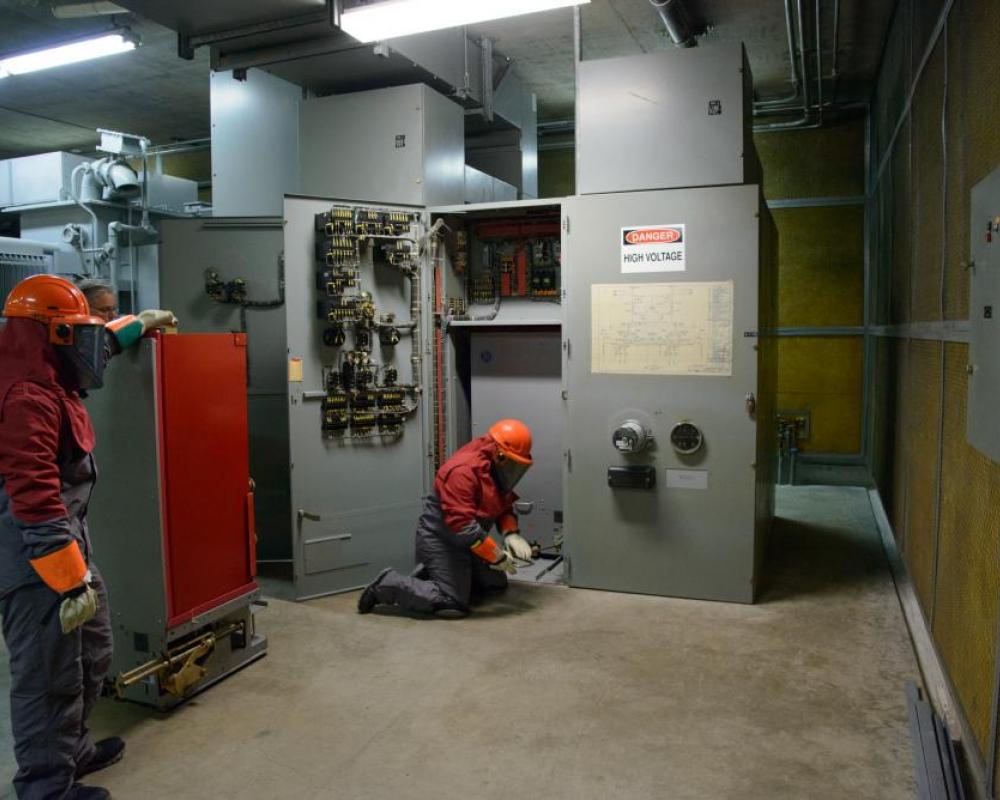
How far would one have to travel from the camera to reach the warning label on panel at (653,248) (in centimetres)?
373

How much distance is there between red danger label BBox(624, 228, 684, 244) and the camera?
3727 millimetres

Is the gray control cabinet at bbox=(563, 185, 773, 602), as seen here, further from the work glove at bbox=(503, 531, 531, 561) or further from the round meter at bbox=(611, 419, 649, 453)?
the work glove at bbox=(503, 531, 531, 561)

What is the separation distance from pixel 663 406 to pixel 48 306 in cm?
270

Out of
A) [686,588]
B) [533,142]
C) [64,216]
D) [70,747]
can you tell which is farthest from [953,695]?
Result: [64,216]

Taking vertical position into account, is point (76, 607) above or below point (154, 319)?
below

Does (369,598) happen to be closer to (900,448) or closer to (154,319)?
(154,319)

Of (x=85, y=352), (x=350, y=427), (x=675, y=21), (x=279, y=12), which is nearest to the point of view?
(x=85, y=352)

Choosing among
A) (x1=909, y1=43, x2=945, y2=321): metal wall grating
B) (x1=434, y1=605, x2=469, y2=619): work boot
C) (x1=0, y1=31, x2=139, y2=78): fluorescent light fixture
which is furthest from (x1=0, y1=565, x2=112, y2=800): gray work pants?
(x1=0, y1=31, x2=139, y2=78): fluorescent light fixture

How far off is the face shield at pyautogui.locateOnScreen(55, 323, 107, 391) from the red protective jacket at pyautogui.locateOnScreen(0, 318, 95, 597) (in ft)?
0.13

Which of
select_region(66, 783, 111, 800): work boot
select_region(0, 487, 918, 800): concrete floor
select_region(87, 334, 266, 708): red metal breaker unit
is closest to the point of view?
select_region(66, 783, 111, 800): work boot

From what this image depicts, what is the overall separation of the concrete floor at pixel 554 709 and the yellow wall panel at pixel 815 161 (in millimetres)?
4191

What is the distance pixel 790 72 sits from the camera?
19.9ft

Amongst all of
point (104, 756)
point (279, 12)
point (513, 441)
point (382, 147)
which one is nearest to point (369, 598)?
point (513, 441)

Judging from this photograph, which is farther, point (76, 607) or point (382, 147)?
point (382, 147)
